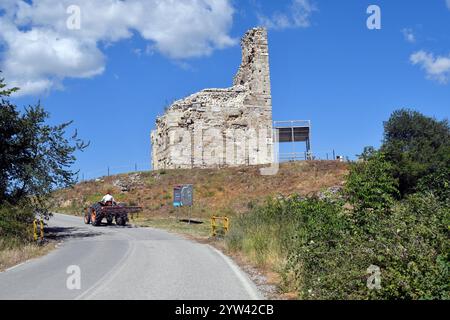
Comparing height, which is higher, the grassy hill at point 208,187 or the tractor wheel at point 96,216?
the grassy hill at point 208,187

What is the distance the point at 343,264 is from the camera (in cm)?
1037


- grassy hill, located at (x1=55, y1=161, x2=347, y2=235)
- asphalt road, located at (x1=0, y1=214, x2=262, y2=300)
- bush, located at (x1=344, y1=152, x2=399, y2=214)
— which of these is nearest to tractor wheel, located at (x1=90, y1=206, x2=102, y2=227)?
grassy hill, located at (x1=55, y1=161, x2=347, y2=235)

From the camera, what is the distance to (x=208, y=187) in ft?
144

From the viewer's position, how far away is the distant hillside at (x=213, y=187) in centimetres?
4041

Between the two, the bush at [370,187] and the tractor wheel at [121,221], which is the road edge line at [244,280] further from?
the tractor wheel at [121,221]

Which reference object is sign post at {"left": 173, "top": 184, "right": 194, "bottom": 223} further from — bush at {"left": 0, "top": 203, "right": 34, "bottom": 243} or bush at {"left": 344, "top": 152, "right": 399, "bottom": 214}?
bush at {"left": 344, "top": 152, "right": 399, "bottom": 214}

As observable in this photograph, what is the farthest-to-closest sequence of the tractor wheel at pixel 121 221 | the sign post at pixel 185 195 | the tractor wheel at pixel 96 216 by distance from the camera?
the sign post at pixel 185 195, the tractor wheel at pixel 121 221, the tractor wheel at pixel 96 216

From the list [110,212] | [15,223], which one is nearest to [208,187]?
[110,212]

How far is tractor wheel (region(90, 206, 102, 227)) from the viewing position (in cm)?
3172

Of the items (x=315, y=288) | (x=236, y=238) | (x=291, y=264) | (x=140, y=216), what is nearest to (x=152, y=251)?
(x=236, y=238)

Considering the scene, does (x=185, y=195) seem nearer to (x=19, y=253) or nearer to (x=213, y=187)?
(x=213, y=187)

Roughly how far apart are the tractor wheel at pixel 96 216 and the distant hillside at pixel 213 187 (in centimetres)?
840

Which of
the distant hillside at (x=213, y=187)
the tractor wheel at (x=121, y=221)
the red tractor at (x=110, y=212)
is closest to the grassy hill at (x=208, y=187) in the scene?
the distant hillside at (x=213, y=187)

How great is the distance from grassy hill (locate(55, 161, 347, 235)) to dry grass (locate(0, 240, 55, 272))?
46.9ft
